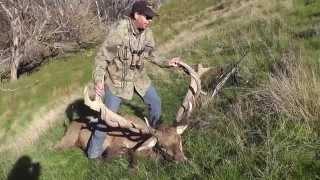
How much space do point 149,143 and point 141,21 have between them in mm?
1477

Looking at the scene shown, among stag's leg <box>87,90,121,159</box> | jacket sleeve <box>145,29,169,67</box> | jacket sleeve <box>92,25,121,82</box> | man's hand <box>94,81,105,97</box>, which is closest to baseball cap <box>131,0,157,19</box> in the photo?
jacket sleeve <box>92,25,121,82</box>

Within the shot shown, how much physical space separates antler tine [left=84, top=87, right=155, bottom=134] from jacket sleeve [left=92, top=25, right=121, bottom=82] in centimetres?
27

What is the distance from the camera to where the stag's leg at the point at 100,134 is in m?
9.32

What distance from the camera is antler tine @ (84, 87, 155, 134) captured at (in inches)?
343

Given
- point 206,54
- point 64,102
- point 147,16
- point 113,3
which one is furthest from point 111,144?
point 113,3

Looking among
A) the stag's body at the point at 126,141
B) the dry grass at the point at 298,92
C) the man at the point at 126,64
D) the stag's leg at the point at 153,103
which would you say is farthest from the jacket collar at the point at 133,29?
the dry grass at the point at 298,92

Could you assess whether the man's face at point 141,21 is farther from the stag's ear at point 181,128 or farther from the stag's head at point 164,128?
the stag's ear at point 181,128

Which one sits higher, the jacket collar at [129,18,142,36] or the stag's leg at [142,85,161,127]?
the jacket collar at [129,18,142,36]

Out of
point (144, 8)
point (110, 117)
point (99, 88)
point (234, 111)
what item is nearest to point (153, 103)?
point (110, 117)

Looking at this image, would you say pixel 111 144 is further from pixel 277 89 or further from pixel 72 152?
pixel 277 89

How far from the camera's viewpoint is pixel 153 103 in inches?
386

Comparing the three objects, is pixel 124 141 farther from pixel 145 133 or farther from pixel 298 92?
pixel 298 92

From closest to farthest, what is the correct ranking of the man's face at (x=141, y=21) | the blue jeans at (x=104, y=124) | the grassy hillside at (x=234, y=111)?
1. the grassy hillside at (x=234, y=111)
2. the man's face at (x=141, y=21)
3. the blue jeans at (x=104, y=124)

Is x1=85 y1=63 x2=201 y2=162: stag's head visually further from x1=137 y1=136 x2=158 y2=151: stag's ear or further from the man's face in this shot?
the man's face
